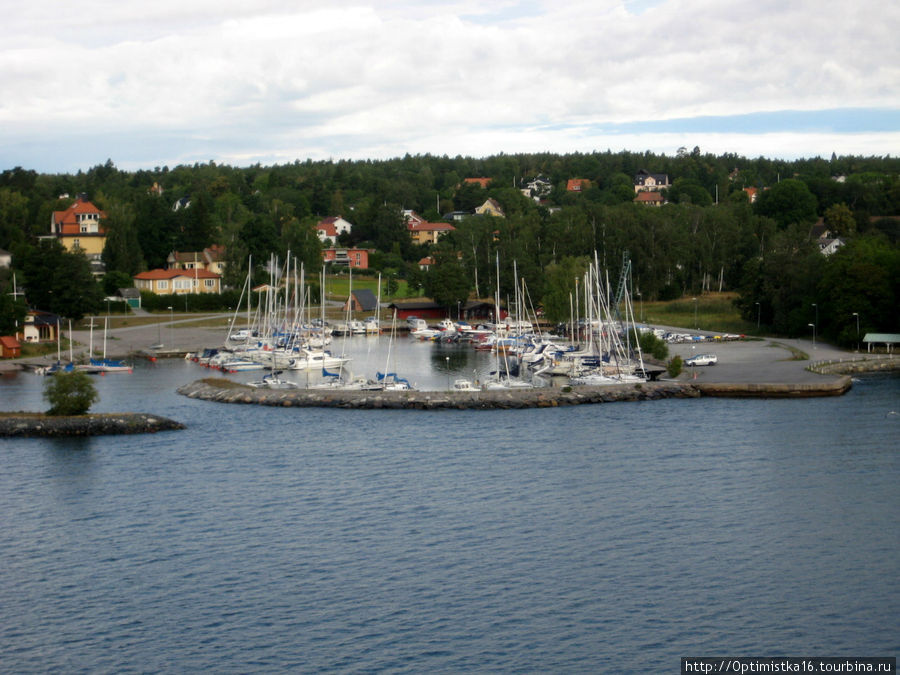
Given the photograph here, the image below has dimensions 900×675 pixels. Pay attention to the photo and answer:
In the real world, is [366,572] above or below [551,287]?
below

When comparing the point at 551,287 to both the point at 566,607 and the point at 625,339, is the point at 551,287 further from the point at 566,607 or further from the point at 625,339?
the point at 566,607

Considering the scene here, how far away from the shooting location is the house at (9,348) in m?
53.9

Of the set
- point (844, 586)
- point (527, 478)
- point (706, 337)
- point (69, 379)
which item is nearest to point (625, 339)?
point (706, 337)

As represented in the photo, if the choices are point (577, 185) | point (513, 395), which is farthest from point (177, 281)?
point (577, 185)

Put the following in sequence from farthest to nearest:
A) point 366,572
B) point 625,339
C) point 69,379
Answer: point 625,339 < point 69,379 < point 366,572

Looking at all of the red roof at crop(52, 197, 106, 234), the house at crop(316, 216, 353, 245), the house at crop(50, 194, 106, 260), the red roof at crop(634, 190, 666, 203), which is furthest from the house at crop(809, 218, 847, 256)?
the red roof at crop(52, 197, 106, 234)

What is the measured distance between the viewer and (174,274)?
256 feet

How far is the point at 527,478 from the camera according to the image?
Answer: 98.1 feet

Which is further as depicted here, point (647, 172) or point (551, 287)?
point (647, 172)

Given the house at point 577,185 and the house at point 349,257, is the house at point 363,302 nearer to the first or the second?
the house at point 349,257

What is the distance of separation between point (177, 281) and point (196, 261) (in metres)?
6.97

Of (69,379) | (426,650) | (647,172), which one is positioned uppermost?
(647,172)

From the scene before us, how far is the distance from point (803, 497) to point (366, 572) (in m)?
12.2

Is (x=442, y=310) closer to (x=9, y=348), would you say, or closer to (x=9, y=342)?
(x=9, y=342)
